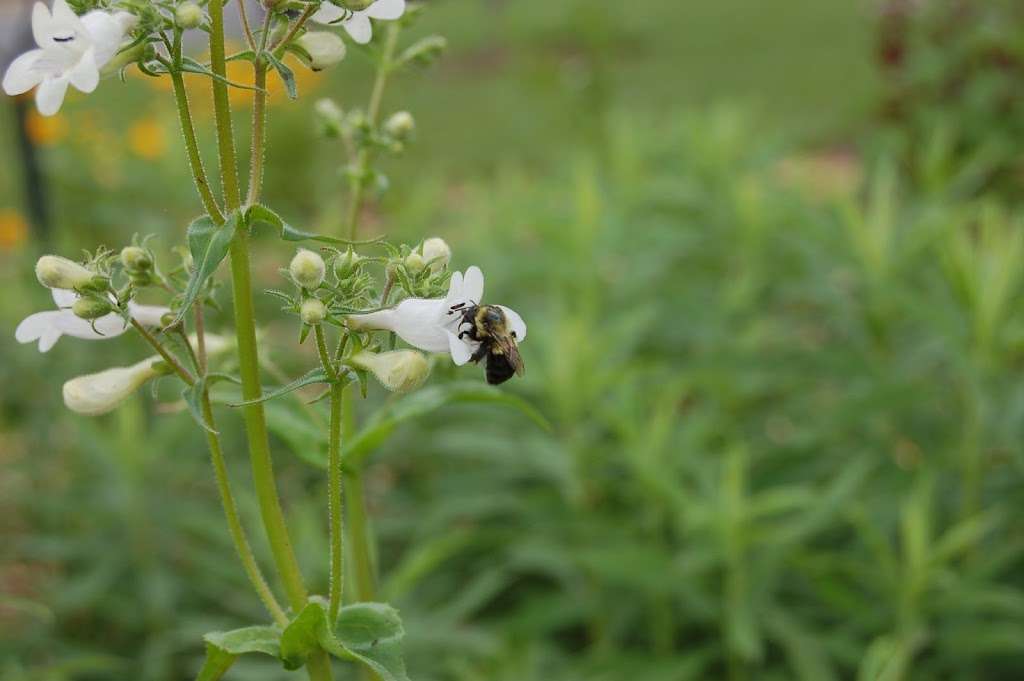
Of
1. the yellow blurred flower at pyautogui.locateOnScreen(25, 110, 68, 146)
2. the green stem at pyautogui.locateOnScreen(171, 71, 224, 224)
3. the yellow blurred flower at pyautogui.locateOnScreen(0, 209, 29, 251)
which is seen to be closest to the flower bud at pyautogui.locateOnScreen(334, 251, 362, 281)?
the green stem at pyautogui.locateOnScreen(171, 71, 224, 224)

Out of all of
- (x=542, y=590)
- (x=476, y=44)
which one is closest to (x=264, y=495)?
(x=542, y=590)

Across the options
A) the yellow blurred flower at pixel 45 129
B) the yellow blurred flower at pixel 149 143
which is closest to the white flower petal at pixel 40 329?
the yellow blurred flower at pixel 45 129

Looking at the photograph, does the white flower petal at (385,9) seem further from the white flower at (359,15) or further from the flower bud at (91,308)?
the flower bud at (91,308)

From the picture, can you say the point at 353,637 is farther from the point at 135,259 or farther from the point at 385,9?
the point at 385,9

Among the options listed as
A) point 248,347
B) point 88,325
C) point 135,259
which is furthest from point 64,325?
point 248,347

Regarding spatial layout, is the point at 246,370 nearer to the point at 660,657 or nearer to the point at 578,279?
the point at 660,657
